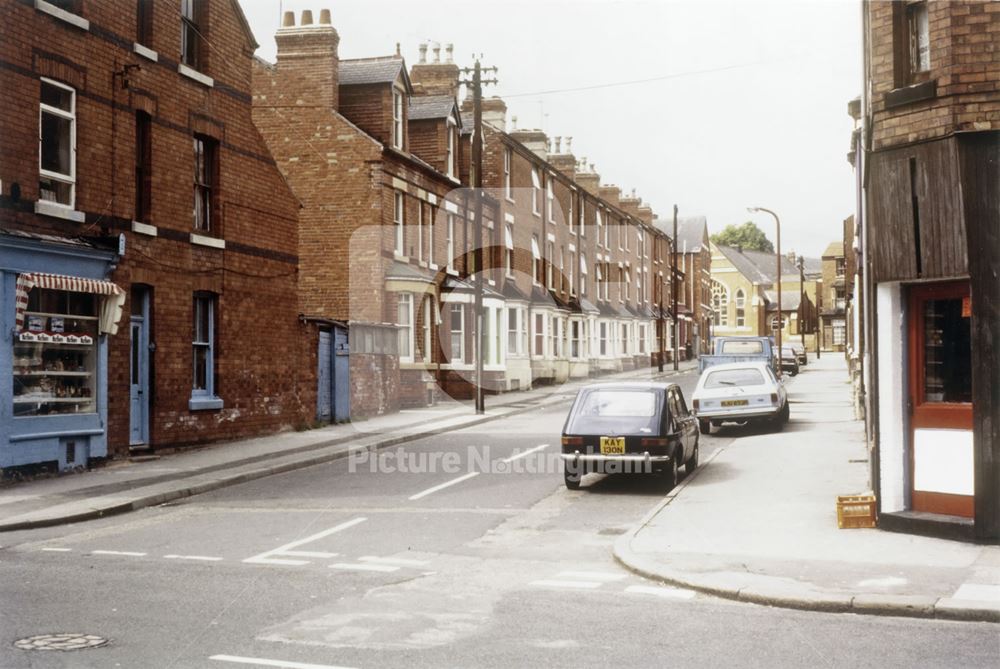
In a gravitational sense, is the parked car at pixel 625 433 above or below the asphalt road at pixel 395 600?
above

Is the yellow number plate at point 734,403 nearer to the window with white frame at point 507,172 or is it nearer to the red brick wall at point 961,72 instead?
the red brick wall at point 961,72

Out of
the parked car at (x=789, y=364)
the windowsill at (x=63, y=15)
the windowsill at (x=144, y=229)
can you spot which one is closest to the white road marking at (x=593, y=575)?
the windowsill at (x=144, y=229)

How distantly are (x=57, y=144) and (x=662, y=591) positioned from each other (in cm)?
1335

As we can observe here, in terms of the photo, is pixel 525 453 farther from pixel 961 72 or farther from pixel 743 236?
pixel 743 236

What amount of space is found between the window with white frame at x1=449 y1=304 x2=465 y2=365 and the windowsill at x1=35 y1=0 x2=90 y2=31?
19.6 metres

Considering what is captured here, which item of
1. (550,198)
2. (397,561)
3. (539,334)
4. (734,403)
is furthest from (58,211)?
(550,198)

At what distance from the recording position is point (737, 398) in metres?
22.7

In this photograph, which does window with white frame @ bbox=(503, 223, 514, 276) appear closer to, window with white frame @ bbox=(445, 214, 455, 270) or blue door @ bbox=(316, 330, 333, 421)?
window with white frame @ bbox=(445, 214, 455, 270)

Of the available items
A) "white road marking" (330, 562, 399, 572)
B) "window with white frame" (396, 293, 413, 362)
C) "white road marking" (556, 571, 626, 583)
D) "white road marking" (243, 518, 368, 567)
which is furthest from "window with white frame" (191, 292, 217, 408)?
"white road marking" (556, 571, 626, 583)

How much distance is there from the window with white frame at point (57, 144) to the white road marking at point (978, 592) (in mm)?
14588

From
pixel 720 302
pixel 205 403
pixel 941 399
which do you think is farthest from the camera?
pixel 720 302

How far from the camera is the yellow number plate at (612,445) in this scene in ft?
48.0

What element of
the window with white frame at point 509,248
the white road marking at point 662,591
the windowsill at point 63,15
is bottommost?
the white road marking at point 662,591

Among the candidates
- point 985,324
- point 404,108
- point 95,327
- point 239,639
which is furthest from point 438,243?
point 239,639
